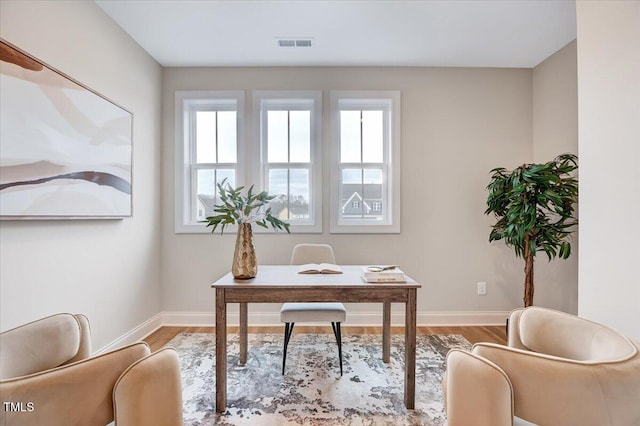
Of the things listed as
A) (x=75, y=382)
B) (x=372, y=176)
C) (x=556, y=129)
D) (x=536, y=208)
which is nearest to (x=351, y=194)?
(x=372, y=176)

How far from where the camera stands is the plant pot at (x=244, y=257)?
6.49 feet

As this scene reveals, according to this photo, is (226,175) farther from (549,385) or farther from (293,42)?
(549,385)

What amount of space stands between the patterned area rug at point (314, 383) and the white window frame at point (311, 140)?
118 cm

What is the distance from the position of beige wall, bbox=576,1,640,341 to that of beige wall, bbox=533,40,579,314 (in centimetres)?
151

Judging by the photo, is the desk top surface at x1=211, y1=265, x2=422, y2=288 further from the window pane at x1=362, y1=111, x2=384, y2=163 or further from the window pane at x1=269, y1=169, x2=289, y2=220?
the window pane at x1=362, y1=111, x2=384, y2=163

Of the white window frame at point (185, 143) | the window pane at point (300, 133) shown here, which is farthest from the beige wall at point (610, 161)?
the white window frame at point (185, 143)

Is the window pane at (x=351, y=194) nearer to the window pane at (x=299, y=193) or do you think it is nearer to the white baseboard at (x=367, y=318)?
the window pane at (x=299, y=193)

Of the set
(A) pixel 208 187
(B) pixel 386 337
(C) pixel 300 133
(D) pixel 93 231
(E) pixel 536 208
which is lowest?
(B) pixel 386 337

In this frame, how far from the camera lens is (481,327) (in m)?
3.29

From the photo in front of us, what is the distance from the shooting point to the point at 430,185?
337cm

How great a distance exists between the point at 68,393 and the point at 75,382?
28 millimetres

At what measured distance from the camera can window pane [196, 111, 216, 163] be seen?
3.45 m

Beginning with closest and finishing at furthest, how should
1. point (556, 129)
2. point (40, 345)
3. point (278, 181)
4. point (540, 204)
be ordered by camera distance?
point (40, 345) < point (540, 204) < point (556, 129) < point (278, 181)

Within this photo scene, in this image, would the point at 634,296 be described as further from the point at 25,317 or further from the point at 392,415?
the point at 25,317
